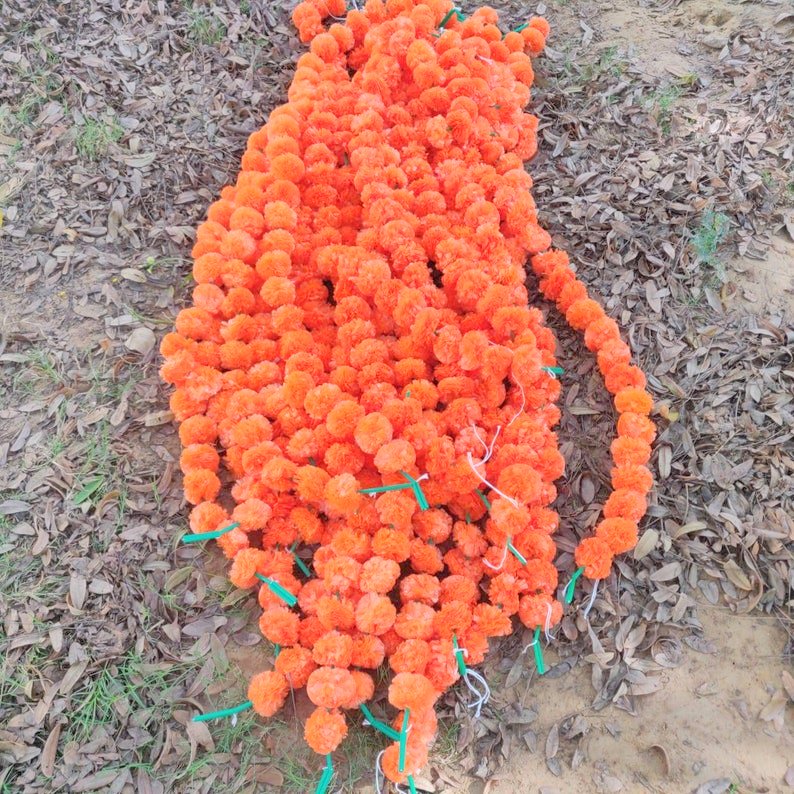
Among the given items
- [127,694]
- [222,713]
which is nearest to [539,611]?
[222,713]

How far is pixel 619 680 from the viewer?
6.12ft

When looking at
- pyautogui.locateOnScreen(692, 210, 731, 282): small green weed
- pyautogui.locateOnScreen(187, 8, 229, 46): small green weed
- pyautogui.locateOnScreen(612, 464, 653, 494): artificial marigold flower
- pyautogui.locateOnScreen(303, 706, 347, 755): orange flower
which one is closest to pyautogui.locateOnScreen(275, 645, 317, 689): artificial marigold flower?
pyautogui.locateOnScreen(303, 706, 347, 755): orange flower

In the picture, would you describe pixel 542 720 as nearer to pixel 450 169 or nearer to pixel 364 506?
pixel 364 506

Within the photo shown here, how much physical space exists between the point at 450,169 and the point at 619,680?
184cm

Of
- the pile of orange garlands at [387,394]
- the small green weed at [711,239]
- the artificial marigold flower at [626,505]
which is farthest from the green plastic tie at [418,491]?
the small green weed at [711,239]

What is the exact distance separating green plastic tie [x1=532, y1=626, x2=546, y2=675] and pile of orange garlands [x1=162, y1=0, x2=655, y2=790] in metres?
0.04

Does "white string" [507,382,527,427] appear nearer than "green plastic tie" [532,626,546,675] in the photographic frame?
No

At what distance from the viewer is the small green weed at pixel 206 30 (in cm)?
315

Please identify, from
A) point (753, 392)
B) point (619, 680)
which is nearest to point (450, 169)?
point (753, 392)

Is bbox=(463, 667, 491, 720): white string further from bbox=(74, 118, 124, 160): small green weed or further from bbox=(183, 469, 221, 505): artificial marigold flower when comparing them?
bbox=(74, 118, 124, 160): small green weed

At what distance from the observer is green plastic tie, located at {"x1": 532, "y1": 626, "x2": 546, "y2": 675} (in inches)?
73.3

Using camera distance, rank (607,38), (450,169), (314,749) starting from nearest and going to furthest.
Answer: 1. (314,749)
2. (450,169)
3. (607,38)

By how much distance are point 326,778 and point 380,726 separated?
182 millimetres

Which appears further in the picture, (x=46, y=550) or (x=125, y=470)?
(x=125, y=470)
